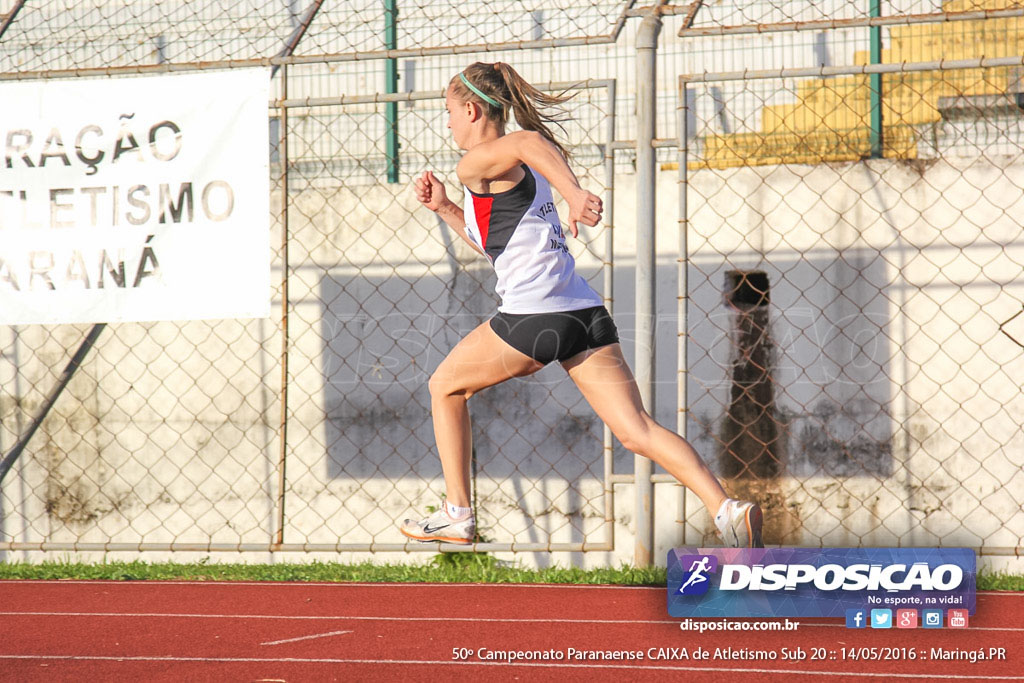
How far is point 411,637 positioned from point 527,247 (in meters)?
1.67

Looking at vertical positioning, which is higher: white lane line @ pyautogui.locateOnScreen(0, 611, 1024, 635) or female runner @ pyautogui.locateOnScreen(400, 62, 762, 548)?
female runner @ pyautogui.locateOnScreen(400, 62, 762, 548)

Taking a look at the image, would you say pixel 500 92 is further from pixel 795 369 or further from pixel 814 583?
pixel 795 369

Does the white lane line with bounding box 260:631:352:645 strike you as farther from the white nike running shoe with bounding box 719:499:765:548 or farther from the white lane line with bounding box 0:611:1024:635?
the white nike running shoe with bounding box 719:499:765:548

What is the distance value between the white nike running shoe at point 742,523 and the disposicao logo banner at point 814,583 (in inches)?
34.6

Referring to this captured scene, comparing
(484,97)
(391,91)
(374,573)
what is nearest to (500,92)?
(484,97)

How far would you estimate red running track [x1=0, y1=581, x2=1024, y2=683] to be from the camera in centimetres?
363

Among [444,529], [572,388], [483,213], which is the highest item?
[483,213]

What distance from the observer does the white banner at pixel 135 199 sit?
5.15 metres

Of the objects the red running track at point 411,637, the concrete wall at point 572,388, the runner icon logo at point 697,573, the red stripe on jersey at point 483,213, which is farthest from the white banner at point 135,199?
the runner icon logo at point 697,573

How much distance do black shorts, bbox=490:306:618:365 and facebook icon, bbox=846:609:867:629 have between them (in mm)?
1564

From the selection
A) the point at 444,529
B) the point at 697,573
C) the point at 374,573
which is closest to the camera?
the point at 444,529

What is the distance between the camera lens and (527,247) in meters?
3.52

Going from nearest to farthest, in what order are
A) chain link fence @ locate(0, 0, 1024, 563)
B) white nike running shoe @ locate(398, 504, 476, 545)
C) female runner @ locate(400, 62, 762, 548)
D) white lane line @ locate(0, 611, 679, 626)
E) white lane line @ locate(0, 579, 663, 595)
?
1. female runner @ locate(400, 62, 762, 548)
2. white nike running shoe @ locate(398, 504, 476, 545)
3. white lane line @ locate(0, 611, 679, 626)
4. white lane line @ locate(0, 579, 663, 595)
5. chain link fence @ locate(0, 0, 1024, 563)

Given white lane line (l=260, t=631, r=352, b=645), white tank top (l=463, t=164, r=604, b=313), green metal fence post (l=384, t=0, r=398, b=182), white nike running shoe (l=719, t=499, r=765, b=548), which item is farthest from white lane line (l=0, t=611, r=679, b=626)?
green metal fence post (l=384, t=0, r=398, b=182)
